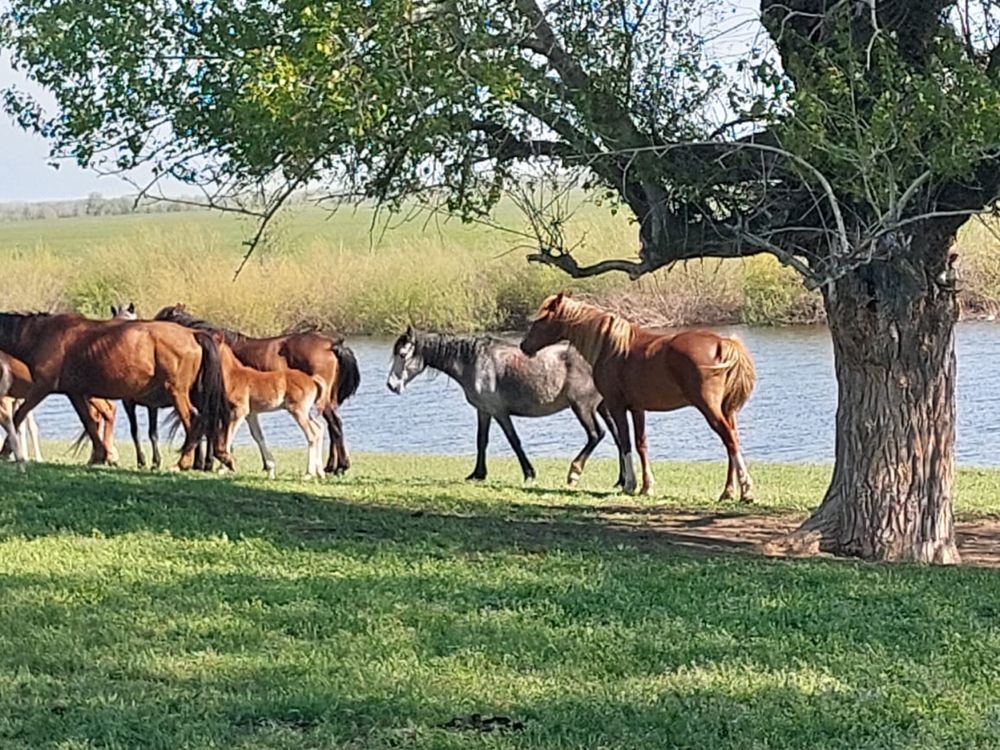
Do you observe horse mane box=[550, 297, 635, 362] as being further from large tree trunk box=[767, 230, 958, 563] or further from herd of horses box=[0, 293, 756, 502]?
large tree trunk box=[767, 230, 958, 563]

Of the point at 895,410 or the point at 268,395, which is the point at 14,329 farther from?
the point at 895,410

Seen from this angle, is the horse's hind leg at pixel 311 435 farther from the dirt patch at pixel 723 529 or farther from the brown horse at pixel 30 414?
the dirt patch at pixel 723 529

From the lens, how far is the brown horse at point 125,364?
12.4 metres

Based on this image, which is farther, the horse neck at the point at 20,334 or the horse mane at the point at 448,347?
the horse mane at the point at 448,347

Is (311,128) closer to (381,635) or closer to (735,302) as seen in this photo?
(381,635)

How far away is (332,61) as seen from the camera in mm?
6879

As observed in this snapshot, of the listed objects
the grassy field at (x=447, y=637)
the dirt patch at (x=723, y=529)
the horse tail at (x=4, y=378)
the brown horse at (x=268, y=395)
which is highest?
the horse tail at (x=4, y=378)

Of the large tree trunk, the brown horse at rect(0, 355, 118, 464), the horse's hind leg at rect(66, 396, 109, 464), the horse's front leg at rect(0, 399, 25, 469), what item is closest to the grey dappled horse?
the brown horse at rect(0, 355, 118, 464)

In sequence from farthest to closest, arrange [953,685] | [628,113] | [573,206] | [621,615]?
[573,206], [628,113], [621,615], [953,685]

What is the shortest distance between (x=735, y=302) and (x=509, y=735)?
28254 mm

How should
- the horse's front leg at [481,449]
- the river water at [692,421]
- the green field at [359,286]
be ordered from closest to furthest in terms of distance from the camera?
the horse's front leg at [481,449] → the river water at [692,421] → the green field at [359,286]

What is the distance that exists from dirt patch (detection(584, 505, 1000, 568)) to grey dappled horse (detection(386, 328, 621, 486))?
3.66 m

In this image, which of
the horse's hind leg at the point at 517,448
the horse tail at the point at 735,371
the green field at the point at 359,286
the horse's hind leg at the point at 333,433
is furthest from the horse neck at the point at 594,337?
the green field at the point at 359,286

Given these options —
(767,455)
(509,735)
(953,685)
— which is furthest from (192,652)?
(767,455)
